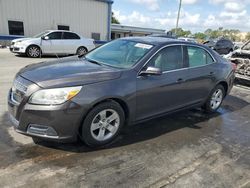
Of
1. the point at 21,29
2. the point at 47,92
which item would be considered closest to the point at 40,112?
the point at 47,92

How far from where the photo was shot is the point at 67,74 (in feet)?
11.8

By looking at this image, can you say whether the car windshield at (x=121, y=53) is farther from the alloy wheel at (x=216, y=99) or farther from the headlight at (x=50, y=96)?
the alloy wheel at (x=216, y=99)

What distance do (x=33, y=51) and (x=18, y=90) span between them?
1089 cm

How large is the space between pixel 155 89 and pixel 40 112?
6.10ft

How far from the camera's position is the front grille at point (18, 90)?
3.43 metres

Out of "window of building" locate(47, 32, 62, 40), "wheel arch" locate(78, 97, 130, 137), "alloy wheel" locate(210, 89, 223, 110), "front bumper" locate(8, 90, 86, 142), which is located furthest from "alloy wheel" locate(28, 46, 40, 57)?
"wheel arch" locate(78, 97, 130, 137)

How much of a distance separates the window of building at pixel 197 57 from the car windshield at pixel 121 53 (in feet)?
3.29

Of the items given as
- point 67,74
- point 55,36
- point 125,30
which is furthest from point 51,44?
point 125,30

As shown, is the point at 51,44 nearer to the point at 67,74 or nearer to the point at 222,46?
the point at 67,74

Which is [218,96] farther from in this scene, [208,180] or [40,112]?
[40,112]

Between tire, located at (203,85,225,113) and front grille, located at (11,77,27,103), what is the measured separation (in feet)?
12.5

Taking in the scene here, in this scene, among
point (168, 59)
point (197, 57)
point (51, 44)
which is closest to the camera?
Result: point (168, 59)

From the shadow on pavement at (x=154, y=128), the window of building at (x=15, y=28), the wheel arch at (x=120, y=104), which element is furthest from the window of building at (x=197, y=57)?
the window of building at (x=15, y=28)

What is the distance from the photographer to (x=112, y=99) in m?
3.73
